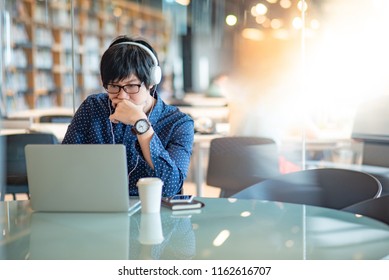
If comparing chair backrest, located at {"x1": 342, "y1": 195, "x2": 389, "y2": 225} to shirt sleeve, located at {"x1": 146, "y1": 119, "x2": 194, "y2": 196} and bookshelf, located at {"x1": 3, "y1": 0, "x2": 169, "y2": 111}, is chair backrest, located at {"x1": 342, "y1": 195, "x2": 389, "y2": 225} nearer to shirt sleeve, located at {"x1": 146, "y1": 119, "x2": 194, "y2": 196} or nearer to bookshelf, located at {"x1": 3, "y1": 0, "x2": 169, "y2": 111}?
shirt sleeve, located at {"x1": 146, "y1": 119, "x2": 194, "y2": 196}

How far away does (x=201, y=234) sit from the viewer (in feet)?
4.50

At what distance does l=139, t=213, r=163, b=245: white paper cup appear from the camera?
1.32 meters

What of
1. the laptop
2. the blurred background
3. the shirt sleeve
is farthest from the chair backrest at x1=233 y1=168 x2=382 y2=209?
the blurred background

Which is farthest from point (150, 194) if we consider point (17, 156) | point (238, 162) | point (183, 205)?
point (17, 156)

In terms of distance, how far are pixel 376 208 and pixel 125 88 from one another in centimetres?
90

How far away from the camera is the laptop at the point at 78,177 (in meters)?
1.51

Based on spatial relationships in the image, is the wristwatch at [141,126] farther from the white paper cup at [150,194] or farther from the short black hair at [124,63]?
the white paper cup at [150,194]

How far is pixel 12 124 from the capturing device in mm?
4879

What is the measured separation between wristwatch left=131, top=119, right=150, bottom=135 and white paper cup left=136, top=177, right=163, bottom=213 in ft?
1.16

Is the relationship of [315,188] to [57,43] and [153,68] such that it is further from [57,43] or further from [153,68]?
[57,43]

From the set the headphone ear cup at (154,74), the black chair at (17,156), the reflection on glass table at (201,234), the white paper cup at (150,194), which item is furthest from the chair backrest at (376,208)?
the black chair at (17,156)

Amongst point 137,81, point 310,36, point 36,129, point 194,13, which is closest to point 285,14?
point 310,36

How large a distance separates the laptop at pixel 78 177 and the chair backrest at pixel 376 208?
706 millimetres

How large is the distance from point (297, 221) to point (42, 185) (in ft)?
2.23
